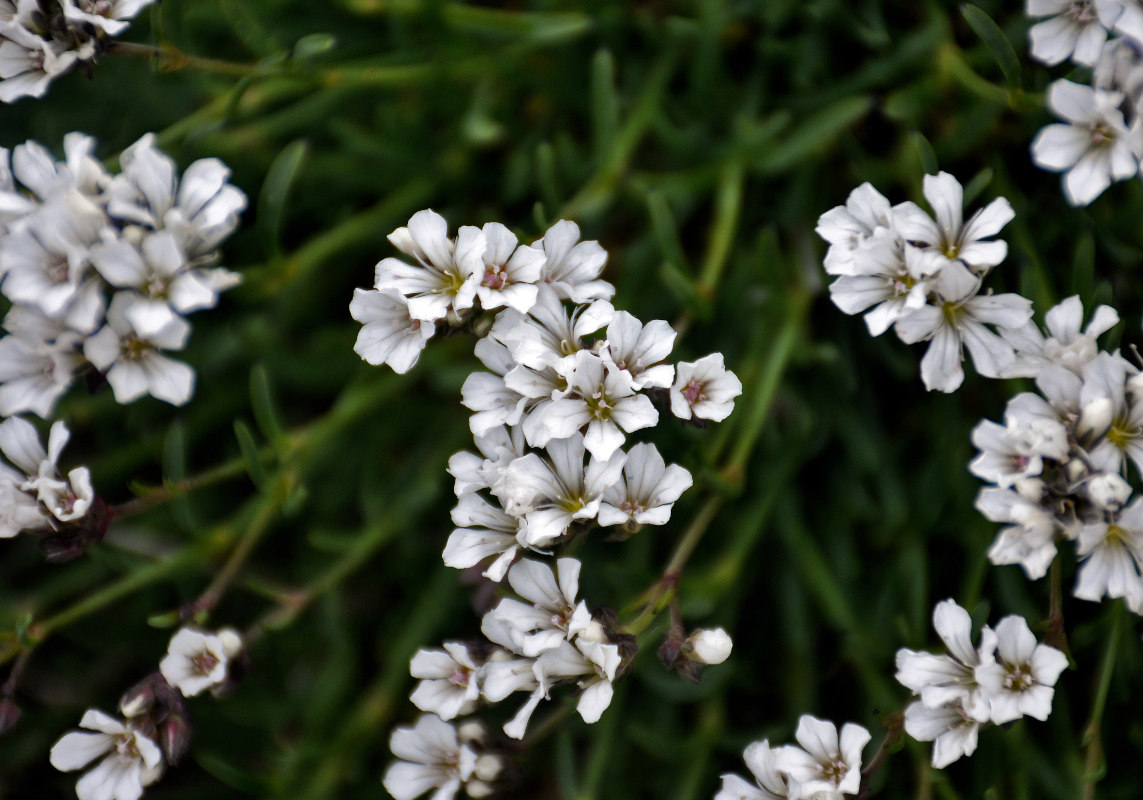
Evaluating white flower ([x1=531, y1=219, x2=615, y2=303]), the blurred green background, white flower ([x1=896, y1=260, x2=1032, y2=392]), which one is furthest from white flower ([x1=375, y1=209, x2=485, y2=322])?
white flower ([x1=896, y1=260, x2=1032, y2=392])

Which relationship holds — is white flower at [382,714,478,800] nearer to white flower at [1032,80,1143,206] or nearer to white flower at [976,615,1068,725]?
white flower at [976,615,1068,725]

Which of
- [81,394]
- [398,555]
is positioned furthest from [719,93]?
[81,394]

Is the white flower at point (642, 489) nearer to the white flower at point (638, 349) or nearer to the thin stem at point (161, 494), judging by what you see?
the white flower at point (638, 349)

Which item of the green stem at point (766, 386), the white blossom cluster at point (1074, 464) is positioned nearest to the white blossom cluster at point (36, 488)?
the green stem at point (766, 386)

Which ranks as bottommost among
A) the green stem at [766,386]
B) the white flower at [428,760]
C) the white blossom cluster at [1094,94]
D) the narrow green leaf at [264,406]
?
the white flower at [428,760]

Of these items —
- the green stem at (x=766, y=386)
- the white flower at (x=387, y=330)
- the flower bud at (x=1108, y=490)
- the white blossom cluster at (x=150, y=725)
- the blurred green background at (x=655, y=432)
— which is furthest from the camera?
the blurred green background at (x=655, y=432)

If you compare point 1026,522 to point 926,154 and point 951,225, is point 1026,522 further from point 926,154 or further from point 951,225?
point 926,154

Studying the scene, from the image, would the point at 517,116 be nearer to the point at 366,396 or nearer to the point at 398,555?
the point at 366,396
